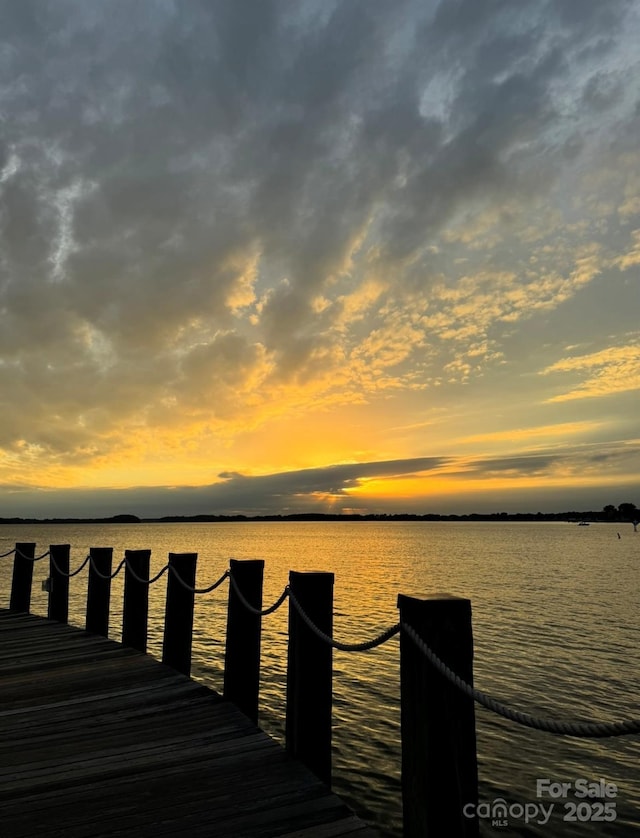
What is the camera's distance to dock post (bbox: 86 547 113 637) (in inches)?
367

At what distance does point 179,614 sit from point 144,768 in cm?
306

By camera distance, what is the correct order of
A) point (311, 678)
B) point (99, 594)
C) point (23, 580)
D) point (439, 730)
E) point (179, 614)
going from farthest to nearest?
point (23, 580)
point (99, 594)
point (179, 614)
point (311, 678)
point (439, 730)

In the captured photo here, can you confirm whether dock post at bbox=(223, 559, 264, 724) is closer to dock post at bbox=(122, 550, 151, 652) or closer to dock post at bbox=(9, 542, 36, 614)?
dock post at bbox=(122, 550, 151, 652)

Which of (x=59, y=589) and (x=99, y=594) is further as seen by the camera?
(x=59, y=589)

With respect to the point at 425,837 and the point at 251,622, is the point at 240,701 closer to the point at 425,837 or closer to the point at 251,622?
the point at 251,622

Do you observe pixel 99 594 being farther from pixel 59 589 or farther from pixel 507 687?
pixel 507 687

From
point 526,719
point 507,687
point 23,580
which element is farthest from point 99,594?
point 507,687

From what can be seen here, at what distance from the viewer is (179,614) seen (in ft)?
23.7

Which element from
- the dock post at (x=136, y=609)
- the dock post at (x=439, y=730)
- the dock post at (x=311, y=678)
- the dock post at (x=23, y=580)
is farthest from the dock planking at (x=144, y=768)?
the dock post at (x=23, y=580)

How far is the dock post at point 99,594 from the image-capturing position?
30.6 ft

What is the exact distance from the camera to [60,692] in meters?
6.05

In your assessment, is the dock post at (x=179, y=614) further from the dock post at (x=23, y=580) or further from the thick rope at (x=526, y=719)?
the dock post at (x=23, y=580)

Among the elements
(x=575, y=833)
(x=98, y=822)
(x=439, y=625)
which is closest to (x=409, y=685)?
(x=439, y=625)

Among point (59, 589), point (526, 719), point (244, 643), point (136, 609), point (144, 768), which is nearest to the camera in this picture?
point (526, 719)
